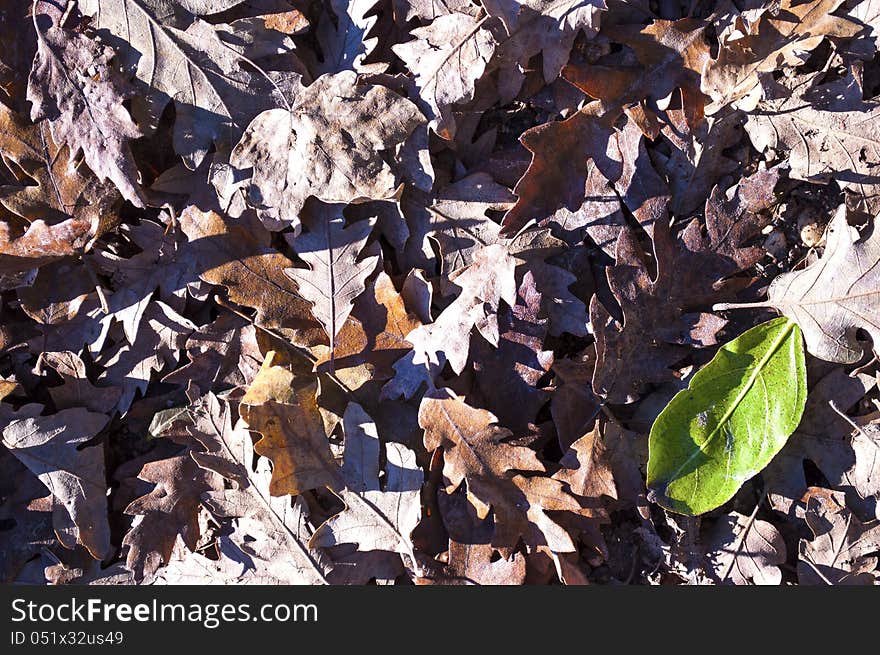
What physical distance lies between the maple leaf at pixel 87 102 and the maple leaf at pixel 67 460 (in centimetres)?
80

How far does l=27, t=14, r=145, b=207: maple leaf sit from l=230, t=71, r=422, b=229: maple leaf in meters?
0.37

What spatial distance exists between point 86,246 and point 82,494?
0.85 meters

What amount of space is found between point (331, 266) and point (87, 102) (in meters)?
0.95

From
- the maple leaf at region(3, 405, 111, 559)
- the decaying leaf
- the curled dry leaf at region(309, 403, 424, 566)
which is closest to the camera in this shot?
the decaying leaf

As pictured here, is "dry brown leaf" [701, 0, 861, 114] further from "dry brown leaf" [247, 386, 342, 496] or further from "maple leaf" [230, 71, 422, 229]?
"dry brown leaf" [247, 386, 342, 496]

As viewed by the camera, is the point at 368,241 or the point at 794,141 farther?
the point at 368,241

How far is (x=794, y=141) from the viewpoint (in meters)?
2.13

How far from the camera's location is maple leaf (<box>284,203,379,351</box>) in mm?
2189

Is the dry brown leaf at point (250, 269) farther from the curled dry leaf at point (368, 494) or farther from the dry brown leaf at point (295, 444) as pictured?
the curled dry leaf at point (368, 494)

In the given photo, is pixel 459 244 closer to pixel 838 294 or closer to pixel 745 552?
pixel 838 294

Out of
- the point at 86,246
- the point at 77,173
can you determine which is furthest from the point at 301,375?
the point at 77,173

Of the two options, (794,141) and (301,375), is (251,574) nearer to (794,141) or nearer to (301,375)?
(301,375)

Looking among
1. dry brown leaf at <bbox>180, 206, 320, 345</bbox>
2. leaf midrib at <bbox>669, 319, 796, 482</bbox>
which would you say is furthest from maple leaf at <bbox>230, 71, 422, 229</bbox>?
leaf midrib at <bbox>669, 319, 796, 482</bbox>

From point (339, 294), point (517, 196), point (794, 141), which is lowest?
point (339, 294)
